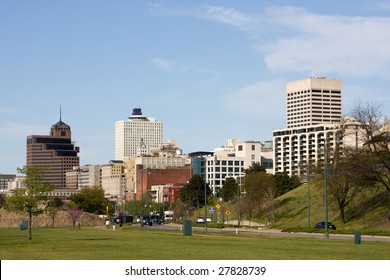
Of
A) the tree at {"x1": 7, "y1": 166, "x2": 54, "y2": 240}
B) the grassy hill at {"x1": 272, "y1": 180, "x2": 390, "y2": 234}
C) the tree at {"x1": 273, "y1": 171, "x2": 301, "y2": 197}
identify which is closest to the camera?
the tree at {"x1": 7, "y1": 166, "x2": 54, "y2": 240}

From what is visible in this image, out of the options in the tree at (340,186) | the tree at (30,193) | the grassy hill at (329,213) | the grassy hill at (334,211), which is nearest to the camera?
the tree at (30,193)

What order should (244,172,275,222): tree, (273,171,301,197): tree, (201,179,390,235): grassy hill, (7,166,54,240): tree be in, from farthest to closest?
1. (273,171,301,197): tree
2. (244,172,275,222): tree
3. (201,179,390,235): grassy hill
4. (7,166,54,240): tree

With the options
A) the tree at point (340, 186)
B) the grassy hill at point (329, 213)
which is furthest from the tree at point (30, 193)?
the tree at point (340, 186)

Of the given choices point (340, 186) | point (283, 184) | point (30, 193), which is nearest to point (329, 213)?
point (340, 186)

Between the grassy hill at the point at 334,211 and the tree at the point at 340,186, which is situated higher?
the tree at the point at 340,186

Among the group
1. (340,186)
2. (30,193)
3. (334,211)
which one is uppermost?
(340,186)

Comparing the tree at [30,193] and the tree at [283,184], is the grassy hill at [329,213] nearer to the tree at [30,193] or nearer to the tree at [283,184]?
the tree at [283,184]

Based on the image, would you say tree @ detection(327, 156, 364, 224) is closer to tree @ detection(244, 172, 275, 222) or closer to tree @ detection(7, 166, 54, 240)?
tree @ detection(244, 172, 275, 222)

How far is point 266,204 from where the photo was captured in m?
152

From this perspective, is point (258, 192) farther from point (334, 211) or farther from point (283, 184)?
point (334, 211)

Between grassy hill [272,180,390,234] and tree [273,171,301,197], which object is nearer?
grassy hill [272,180,390,234]

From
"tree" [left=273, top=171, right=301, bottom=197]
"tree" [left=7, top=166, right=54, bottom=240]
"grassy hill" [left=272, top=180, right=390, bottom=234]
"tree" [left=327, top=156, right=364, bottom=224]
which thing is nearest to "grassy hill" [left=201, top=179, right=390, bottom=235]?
"grassy hill" [left=272, top=180, right=390, bottom=234]

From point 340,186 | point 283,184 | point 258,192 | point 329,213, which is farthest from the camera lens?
point 283,184
